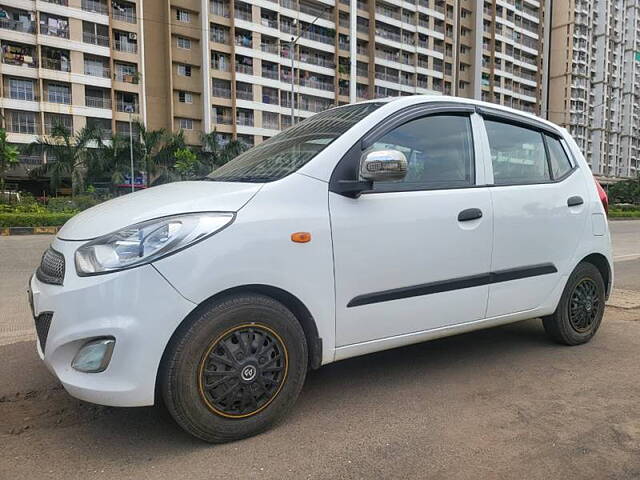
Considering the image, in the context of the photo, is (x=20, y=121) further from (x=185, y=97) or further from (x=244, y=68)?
(x=244, y=68)

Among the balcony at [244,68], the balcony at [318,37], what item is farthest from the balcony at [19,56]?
the balcony at [318,37]

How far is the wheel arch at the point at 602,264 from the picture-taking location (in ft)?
13.0

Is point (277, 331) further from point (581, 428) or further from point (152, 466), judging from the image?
point (581, 428)

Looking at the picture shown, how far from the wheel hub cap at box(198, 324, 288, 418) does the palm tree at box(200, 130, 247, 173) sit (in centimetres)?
3980

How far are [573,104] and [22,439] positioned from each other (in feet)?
325

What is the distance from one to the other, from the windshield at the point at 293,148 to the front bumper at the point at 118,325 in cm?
Result: 83

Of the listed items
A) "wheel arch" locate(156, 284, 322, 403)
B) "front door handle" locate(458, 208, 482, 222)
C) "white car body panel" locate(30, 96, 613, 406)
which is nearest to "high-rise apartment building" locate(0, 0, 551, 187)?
"white car body panel" locate(30, 96, 613, 406)

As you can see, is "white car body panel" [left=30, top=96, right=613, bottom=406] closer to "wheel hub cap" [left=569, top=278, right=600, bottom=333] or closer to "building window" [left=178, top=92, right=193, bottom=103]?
"wheel hub cap" [left=569, top=278, right=600, bottom=333]

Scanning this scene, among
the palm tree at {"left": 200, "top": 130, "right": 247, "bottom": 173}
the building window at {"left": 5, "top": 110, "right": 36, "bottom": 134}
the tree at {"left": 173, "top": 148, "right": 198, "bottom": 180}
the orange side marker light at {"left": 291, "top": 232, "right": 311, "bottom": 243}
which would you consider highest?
the building window at {"left": 5, "top": 110, "right": 36, "bottom": 134}

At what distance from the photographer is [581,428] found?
2.66 metres

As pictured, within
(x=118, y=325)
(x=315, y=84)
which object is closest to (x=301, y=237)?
(x=118, y=325)

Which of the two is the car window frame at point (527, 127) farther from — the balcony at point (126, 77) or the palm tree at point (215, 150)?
the balcony at point (126, 77)

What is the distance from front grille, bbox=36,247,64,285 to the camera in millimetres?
2311

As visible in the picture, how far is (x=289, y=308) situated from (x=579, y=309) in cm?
253
